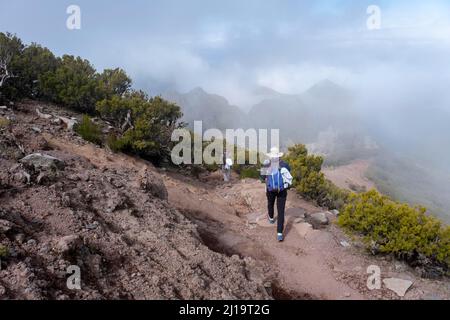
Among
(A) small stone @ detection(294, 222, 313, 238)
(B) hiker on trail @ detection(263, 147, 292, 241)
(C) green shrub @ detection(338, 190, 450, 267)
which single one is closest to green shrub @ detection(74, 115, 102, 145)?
(B) hiker on trail @ detection(263, 147, 292, 241)

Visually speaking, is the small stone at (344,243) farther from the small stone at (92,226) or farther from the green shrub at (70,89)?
the green shrub at (70,89)

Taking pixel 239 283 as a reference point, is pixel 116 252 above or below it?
above

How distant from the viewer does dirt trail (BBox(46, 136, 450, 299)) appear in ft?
21.3

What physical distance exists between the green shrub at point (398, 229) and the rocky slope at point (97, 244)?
8.32 ft

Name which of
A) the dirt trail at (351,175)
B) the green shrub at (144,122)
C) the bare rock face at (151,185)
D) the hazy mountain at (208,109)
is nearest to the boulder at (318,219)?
the bare rock face at (151,185)

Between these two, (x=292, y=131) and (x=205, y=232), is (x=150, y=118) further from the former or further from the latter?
(x=292, y=131)

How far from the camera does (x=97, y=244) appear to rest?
542 cm

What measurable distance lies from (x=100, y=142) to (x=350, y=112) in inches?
5321

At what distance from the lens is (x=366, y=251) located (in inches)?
317

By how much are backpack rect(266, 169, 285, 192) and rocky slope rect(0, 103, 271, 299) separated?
1.65 metres

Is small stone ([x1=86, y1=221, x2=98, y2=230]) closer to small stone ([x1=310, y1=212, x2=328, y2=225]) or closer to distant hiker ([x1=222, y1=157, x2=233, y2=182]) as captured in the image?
small stone ([x1=310, y1=212, x2=328, y2=225])

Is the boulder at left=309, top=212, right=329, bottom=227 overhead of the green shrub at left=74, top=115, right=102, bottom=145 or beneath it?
beneath

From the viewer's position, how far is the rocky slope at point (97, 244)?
4.47 meters
